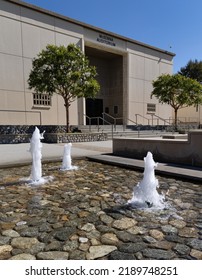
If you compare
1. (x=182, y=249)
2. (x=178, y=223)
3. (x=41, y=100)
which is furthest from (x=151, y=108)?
(x=182, y=249)

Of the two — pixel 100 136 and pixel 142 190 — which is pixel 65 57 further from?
pixel 142 190

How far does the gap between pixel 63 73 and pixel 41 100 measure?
539cm

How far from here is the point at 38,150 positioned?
6512 millimetres

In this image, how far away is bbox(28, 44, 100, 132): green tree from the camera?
15219 millimetres

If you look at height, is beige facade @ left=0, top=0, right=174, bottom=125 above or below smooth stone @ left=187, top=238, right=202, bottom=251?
above

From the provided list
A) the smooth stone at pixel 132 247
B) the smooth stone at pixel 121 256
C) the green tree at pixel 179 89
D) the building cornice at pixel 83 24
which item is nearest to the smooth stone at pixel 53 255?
the smooth stone at pixel 121 256

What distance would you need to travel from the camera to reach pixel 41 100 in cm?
2003

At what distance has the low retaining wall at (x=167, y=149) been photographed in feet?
22.6

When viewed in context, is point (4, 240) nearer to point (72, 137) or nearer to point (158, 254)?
point (158, 254)

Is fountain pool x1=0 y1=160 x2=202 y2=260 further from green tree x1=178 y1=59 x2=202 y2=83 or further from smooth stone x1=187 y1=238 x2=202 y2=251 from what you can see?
green tree x1=178 y1=59 x2=202 y2=83

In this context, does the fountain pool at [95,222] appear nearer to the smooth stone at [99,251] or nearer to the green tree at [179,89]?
the smooth stone at [99,251]

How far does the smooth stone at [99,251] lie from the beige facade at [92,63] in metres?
16.8

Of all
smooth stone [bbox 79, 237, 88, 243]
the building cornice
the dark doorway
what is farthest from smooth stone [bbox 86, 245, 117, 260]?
the dark doorway

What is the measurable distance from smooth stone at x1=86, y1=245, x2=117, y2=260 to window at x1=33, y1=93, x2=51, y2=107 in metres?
18.2
